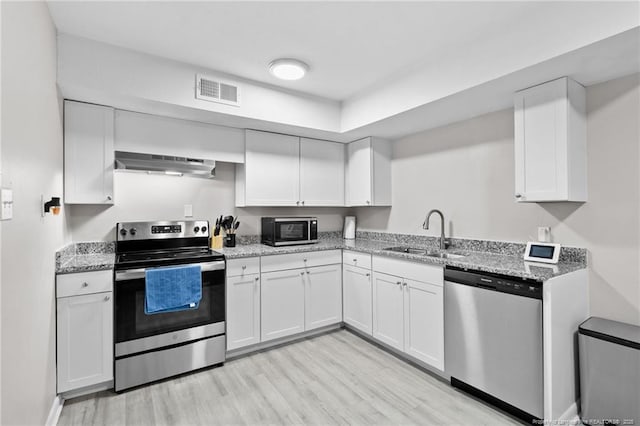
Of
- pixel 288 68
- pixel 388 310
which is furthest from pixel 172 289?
pixel 288 68

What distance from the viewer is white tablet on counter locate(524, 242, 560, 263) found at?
7.10 ft

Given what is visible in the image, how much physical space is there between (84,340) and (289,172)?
2.24m

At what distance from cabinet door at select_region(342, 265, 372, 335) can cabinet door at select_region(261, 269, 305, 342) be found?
503 millimetres

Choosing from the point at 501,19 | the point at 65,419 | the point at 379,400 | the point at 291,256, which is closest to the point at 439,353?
the point at 379,400

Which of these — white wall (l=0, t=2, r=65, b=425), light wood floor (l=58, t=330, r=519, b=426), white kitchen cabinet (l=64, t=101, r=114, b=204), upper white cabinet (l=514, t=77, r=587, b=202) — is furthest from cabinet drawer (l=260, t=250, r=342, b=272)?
upper white cabinet (l=514, t=77, r=587, b=202)

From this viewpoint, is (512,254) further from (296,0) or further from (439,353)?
(296,0)

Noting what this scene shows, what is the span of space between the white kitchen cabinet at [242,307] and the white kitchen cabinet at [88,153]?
1.18 metres

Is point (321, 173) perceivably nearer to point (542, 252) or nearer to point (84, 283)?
point (542, 252)

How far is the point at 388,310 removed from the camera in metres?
2.82

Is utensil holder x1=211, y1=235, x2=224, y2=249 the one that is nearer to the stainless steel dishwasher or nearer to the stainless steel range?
the stainless steel range

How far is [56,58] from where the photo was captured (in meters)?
2.09

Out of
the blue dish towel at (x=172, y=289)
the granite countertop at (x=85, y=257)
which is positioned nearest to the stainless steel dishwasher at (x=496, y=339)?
the blue dish towel at (x=172, y=289)

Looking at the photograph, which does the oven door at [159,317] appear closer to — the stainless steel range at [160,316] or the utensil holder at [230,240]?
the stainless steel range at [160,316]

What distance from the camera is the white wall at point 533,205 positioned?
6.51 ft
